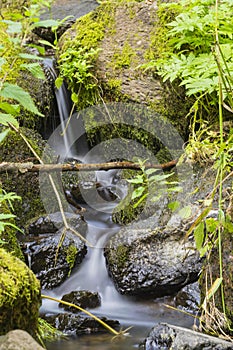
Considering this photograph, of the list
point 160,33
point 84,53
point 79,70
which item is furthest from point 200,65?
point 84,53

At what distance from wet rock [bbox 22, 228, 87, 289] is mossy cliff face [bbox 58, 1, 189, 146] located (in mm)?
1410

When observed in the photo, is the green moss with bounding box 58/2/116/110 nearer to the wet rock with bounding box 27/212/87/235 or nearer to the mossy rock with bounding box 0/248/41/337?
the wet rock with bounding box 27/212/87/235

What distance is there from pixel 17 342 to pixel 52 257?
103 inches

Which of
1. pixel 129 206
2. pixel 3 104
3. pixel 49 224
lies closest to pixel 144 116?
pixel 129 206

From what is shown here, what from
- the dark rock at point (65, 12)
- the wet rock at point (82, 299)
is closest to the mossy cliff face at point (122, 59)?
the dark rock at point (65, 12)

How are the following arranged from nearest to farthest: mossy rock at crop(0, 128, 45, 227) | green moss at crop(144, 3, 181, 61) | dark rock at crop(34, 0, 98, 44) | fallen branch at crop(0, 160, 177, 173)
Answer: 1. fallen branch at crop(0, 160, 177, 173)
2. mossy rock at crop(0, 128, 45, 227)
3. green moss at crop(144, 3, 181, 61)
4. dark rock at crop(34, 0, 98, 44)

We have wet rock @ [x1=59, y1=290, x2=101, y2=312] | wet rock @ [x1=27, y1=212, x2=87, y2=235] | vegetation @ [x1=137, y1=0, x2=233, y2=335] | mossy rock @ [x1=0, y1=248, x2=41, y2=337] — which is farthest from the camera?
wet rock @ [x1=27, y1=212, x2=87, y2=235]

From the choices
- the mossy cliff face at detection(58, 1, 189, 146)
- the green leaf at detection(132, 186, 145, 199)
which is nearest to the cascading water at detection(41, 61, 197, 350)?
the mossy cliff face at detection(58, 1, 189, 146)

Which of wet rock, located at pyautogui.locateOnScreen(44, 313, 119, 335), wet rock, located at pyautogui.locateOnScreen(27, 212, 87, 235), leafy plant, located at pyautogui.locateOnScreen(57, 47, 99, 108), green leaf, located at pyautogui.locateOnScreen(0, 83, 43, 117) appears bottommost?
wet rock, located at pyautogui.locateOnScreen(44, 313, 119, 335)

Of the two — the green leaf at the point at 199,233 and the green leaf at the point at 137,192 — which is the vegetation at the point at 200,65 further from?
the green leaf at the point at 199,233

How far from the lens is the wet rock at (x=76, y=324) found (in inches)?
145

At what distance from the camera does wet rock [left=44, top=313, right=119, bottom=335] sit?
3686 mm

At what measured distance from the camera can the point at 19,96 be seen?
240cm

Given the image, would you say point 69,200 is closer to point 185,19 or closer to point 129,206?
point 129,206
